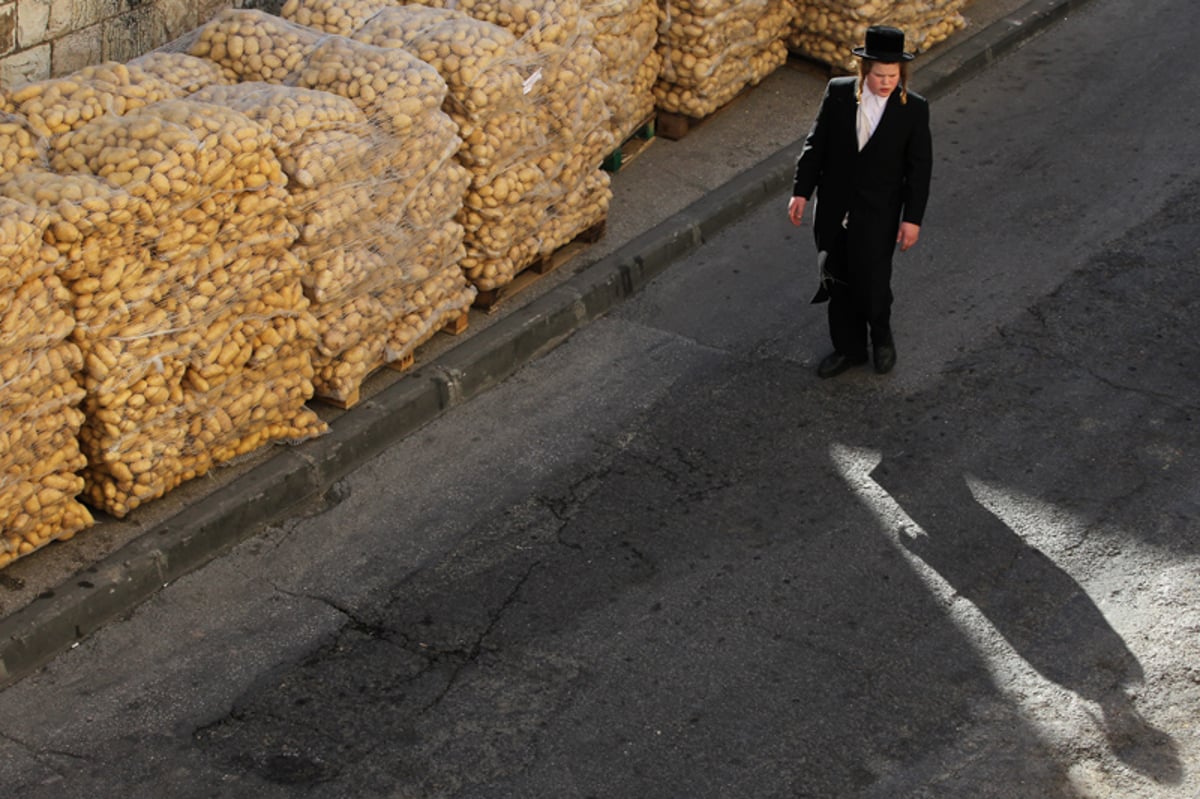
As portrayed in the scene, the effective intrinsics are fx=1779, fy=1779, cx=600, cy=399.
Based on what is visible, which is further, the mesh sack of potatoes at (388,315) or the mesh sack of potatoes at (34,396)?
the mesh sack of potatoes at (388,315)

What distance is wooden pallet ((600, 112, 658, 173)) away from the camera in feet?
35.6

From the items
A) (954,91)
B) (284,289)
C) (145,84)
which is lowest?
(954,91)

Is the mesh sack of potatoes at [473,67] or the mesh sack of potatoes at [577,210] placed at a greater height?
the mesh sack of potatoes at [473,67]

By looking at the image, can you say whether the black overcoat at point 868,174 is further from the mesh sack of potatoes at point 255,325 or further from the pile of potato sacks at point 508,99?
the mesh sack of potatoes at point 255,325

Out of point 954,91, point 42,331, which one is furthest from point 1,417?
point 954,91

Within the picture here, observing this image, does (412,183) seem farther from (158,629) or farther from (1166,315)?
(1166,315)

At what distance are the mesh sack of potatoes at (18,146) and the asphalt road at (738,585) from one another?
1.82m

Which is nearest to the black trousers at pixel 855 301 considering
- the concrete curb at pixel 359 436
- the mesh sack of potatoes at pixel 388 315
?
the concrete curb at pixel 359 436

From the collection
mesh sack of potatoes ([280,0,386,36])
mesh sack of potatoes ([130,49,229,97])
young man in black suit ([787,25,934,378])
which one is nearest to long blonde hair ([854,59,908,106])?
young man in black suit ([787,25,934,378])

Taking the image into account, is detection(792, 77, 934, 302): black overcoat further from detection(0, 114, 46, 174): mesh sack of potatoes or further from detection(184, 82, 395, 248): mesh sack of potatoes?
detection(0, 114, 46, 174): mesh sack of potatoes

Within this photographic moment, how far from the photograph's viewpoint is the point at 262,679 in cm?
673

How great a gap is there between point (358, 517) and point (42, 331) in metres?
1.69

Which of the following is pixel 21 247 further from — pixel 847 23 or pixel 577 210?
pixel 847 23

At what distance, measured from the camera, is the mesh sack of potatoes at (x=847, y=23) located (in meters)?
11.6
